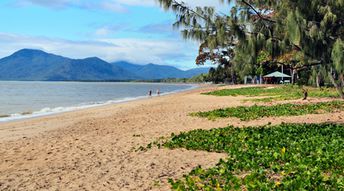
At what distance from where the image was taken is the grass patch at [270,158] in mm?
6332

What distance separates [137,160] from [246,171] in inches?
115

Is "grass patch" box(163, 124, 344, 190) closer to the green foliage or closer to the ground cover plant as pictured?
the green foliage

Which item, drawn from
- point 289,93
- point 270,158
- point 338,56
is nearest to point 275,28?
point 338,56

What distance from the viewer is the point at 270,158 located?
816 cm

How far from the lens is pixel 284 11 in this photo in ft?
33.8

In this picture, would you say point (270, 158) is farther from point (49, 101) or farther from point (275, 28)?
point (49, 101)

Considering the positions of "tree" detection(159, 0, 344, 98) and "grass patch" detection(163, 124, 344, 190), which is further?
"tree" detection(159, 0, 344, 98)

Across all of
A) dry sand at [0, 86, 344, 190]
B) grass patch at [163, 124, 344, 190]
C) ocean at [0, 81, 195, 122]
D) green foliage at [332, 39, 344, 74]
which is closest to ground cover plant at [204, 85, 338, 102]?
grass patch at [163, 124, 344, 190]

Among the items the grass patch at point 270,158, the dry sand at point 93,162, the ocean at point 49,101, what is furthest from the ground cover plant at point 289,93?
the ocean at point 49,101

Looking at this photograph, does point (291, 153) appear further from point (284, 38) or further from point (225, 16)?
point (225, 16)

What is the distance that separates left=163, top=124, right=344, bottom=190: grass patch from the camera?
633 centimetres

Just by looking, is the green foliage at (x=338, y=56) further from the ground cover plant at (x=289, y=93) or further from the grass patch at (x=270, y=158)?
the ground cover plant at (x=289, y=93)

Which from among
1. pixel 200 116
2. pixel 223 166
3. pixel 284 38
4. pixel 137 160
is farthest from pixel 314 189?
pixel 200 116

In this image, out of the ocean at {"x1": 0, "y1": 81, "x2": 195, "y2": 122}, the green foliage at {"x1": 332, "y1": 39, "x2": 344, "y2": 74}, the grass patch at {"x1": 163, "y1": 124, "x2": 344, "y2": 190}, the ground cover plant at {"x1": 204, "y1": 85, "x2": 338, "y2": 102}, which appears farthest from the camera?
the ocean at {"x1": 0, "y1": 81, "x2": 195, "y2": 122}
